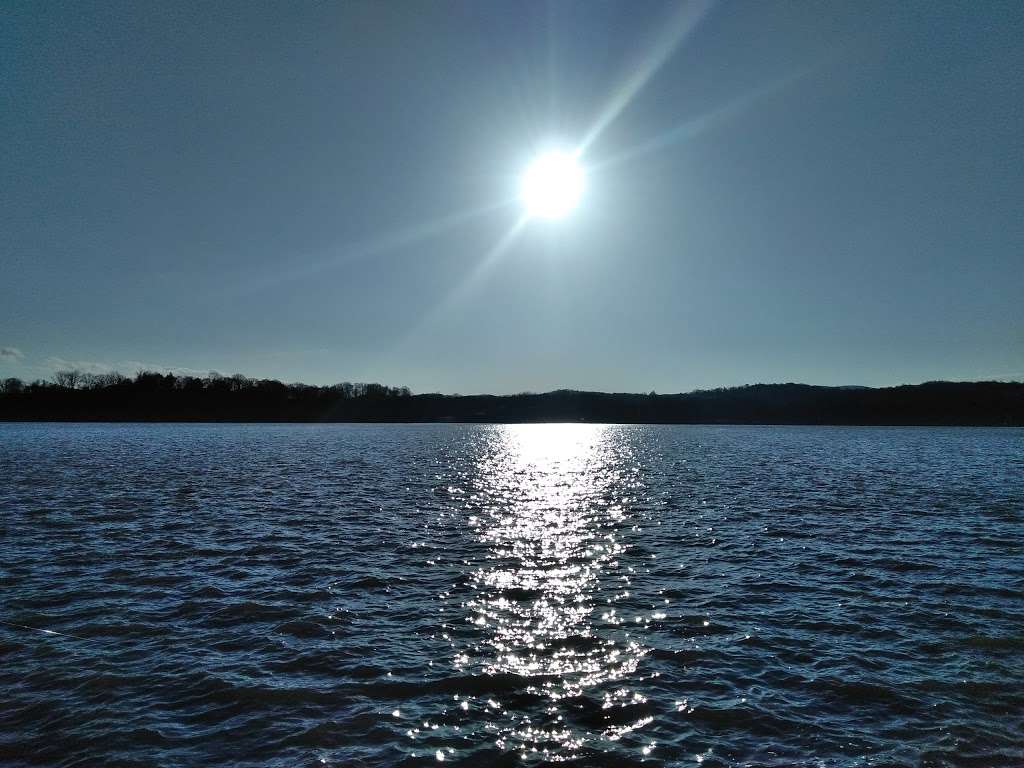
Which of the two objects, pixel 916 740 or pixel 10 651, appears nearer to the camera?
Answer: pixel 916 740

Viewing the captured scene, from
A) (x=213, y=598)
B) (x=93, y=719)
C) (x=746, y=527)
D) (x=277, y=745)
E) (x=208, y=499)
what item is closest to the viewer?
(x=277, y=745)

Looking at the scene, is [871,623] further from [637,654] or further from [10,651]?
[10,651]

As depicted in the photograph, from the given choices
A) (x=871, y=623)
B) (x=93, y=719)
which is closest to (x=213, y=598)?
(x=93, y=719)

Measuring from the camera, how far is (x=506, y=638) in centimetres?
1752

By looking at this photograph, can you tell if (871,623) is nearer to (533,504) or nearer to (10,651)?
(10,651)

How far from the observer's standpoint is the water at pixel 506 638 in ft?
38.9

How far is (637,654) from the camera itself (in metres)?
16.3

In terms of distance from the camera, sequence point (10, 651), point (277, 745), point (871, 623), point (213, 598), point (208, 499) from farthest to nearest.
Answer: point (208, 499)
point (213, 598)
point (871, 623)
point (10, 651)
point (277, 745)

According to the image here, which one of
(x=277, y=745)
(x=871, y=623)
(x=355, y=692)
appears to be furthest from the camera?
(x=871, y=623)

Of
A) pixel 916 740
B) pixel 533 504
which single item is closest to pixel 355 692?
pixel 916 740

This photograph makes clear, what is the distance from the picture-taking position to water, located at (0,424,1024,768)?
38.9ft

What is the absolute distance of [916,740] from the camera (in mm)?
11977

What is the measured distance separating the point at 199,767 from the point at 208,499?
3995 centimetres

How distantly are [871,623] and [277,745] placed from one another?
19040 millimetres
